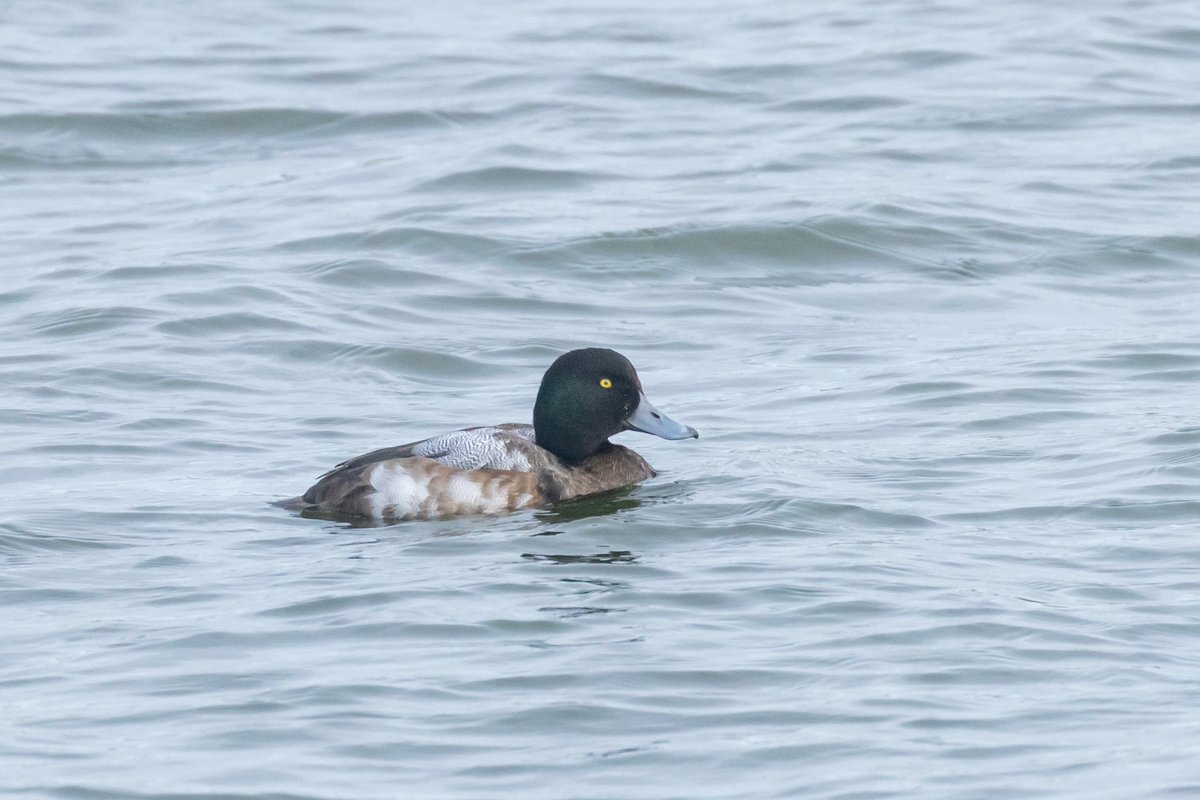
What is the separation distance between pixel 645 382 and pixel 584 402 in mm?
2154

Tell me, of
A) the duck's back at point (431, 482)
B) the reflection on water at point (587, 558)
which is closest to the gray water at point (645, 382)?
the reflection on water at point (587, 558)

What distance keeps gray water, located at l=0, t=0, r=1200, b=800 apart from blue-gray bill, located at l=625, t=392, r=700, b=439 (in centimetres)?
21

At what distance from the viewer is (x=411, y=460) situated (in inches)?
365

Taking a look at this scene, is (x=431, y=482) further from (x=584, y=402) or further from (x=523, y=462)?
(x=584, y=402)

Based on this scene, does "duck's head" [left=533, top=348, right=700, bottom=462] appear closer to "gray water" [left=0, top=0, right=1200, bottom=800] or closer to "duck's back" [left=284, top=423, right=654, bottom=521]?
"duck's back" [left=284, top=423, right=654, bottom=521]

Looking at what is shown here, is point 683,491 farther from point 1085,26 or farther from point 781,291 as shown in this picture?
point 1085,26

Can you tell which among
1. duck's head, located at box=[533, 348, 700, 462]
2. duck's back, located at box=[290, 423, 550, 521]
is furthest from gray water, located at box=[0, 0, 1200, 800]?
duck's head, located at box=[533, 348, 700, 462]

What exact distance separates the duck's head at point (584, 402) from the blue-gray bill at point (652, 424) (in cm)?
1

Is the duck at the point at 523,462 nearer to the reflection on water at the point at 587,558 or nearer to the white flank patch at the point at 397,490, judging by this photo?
the white flank patch at the point at 397,490

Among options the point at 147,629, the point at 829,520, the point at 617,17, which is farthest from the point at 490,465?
the point at 617,17

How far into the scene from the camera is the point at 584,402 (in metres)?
9.79

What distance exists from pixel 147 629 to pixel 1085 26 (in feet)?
58.5

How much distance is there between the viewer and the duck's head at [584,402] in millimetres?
9766

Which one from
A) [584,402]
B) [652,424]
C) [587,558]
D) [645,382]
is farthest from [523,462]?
[645,382]
